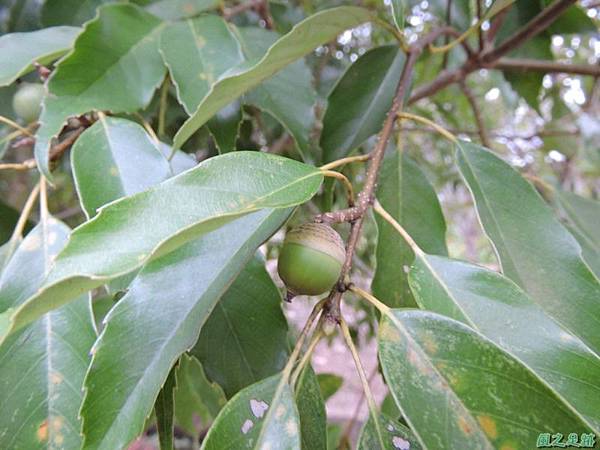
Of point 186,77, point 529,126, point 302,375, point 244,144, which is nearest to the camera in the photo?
point 302,375

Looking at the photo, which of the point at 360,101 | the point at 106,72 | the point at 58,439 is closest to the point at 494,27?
the point at 360,101

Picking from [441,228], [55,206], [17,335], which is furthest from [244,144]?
[55,206]

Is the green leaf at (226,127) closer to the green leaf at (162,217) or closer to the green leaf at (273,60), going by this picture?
the green leaf at (273,60)

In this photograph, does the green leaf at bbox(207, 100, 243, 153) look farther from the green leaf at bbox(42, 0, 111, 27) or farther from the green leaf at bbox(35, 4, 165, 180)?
the green leaf at bbox(42, 0, 111, 27)

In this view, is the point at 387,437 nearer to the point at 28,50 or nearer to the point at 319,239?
the point at 319,239

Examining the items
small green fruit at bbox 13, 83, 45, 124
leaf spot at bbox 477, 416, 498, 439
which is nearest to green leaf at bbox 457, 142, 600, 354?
leaf spot at bbox 477, 416, 498, 439

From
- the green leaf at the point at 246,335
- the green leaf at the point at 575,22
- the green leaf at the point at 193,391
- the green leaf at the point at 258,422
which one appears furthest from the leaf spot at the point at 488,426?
the green leaf at the point at 575,22

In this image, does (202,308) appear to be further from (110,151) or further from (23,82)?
(23,82)
